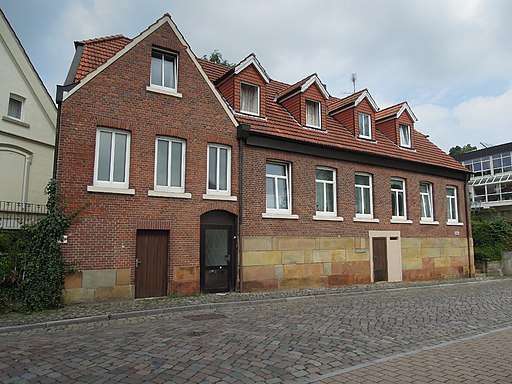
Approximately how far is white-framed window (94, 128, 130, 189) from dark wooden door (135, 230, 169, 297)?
5.95ft

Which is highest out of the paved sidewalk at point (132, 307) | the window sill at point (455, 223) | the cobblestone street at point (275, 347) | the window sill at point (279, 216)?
the window sill at point (455, 223)

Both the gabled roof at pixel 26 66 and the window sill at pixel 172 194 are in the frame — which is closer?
the window sill at pixel 172 194

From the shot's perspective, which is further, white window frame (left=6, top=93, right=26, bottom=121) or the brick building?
white window frame (left=6, top=93, right=26, bottom=121)

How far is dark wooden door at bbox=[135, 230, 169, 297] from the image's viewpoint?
12758mm

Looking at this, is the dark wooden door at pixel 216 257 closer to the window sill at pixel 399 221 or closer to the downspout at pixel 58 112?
the downspout at pixel 58 112

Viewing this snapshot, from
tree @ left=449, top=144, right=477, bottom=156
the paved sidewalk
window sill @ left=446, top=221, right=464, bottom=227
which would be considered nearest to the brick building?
the paved sidewalk

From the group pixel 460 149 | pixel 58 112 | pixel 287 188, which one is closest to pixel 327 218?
pixel 287 188

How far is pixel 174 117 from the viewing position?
14.0 metres

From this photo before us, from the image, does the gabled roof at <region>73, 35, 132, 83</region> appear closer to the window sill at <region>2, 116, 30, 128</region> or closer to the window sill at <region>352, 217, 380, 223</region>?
the window sill at <region>2, 116, 30, 128</region>

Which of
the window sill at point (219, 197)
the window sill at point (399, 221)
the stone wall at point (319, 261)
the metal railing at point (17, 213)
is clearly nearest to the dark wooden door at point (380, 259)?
the stone wall at point (319, 261)

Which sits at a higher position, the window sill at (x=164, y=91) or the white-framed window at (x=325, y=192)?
the window sill at (x=164, y=91)

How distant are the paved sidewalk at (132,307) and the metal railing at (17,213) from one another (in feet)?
18.6

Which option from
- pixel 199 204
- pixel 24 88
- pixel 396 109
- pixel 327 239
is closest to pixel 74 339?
pixel 199 204

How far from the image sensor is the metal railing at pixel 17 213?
15.8m
